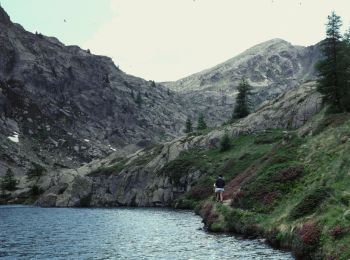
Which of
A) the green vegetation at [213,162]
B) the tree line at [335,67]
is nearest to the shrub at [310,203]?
the tree line at [335,67]

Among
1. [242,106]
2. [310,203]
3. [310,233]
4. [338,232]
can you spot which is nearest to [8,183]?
[242,106]

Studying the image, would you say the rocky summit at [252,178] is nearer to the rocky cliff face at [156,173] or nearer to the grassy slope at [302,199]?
the grassy slope at [302,199]

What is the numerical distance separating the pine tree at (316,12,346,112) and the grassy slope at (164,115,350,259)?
10.8 meters

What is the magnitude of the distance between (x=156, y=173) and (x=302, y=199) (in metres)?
81.5

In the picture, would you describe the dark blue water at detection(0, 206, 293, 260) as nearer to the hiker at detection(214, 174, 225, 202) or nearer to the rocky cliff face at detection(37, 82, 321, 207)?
the hiker at detection(214, 174, 225, 202)

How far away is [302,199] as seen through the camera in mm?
34812

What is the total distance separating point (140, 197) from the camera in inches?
4540

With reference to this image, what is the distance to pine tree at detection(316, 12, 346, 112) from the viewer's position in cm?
6812

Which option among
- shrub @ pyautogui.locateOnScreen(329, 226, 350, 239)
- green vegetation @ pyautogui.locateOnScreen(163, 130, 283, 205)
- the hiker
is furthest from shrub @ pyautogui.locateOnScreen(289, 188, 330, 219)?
green vegetation @ pyautogui.locateOnScreen(163, 130, 283, 205)

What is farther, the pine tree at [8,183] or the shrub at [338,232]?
the pine tree at [8,183]

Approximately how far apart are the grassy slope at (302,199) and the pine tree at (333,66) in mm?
10808

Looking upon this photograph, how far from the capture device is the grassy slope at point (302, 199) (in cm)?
2705

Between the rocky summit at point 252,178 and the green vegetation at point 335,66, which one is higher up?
the green vegetation at point 335,66

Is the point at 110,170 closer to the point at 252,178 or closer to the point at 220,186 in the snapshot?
the point at 220,186
